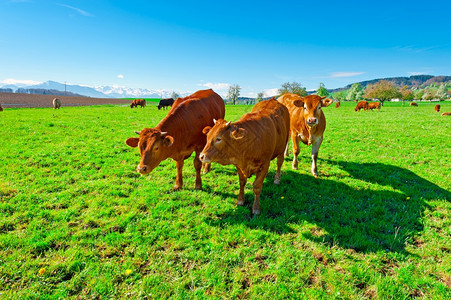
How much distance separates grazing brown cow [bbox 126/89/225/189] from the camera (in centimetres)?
479

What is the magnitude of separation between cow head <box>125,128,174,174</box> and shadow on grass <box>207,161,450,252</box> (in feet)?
5.85

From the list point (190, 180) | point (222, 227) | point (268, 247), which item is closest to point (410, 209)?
point (268, 247)

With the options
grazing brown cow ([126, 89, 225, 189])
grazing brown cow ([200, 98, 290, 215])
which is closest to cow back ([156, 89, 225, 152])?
grazing brown cow ([126, 89, 225, 189])

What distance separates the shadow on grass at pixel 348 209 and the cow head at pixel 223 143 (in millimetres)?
1392

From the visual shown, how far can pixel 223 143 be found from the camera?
442cm

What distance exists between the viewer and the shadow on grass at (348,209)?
4.24 metres

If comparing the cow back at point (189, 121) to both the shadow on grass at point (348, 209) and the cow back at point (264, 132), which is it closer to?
the cow back at point (264, 132)

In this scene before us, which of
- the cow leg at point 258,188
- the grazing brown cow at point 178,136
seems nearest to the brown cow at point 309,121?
the cow leg at point 258,188

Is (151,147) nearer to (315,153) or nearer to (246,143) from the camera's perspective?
(246,143)

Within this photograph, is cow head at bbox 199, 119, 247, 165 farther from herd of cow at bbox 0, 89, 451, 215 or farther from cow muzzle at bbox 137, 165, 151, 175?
cow muzzle at bbox 137, 165, 151, 175

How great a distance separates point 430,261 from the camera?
3602 millimetres

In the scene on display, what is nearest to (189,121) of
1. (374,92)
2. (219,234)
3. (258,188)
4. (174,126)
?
(174,126)

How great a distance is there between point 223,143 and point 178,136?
1.69 metres

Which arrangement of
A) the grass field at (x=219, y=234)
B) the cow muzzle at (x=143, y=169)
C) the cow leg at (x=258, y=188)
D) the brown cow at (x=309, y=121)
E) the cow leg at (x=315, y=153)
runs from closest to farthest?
the grass field at (x=219, y=234), the cow muzzle at (x=143, y=169), the cow leg at (x=258, y=188), the brown cow at (x=309, y=121), the cow leg at (x=315, y=153)
